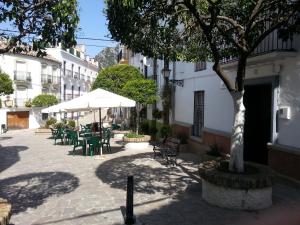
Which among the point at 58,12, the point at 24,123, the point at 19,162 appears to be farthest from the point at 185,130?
the point at 24,123

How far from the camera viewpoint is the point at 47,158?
1521cm

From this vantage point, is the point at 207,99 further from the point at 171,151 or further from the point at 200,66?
the point at 171,151

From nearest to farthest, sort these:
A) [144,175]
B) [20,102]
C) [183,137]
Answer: [144,175]
[183,137]
[20,102]

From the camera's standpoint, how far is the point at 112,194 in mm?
8984

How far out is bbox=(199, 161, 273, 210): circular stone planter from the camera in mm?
7520

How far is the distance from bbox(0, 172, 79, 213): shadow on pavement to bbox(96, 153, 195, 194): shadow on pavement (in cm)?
107

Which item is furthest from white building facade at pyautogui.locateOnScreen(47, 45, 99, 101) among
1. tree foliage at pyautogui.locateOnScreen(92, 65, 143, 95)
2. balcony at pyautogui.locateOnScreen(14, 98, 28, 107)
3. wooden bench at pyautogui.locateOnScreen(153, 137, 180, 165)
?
wooden bench at pyautogui.locateOnScreen(153, 137, 180, 165)

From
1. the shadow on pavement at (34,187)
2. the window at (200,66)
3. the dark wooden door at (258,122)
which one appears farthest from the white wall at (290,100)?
the window at (200,66)

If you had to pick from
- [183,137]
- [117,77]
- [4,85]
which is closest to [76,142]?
[183,137]

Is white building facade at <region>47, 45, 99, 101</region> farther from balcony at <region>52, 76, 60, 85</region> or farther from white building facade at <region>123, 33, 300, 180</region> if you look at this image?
white building facade at <region>123, 33, 300, 180</region>

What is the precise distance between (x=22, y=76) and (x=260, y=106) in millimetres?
31459

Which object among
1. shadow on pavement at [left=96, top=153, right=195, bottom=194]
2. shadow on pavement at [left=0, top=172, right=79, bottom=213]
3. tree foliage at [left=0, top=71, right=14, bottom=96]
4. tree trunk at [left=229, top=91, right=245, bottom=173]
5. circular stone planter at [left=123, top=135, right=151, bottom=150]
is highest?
tree foliage at [left=0, top=71, right=14, bottom=96]

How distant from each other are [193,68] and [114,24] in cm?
857

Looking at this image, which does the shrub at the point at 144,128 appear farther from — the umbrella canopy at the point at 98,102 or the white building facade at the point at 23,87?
the white building facade at the point at 23,87
